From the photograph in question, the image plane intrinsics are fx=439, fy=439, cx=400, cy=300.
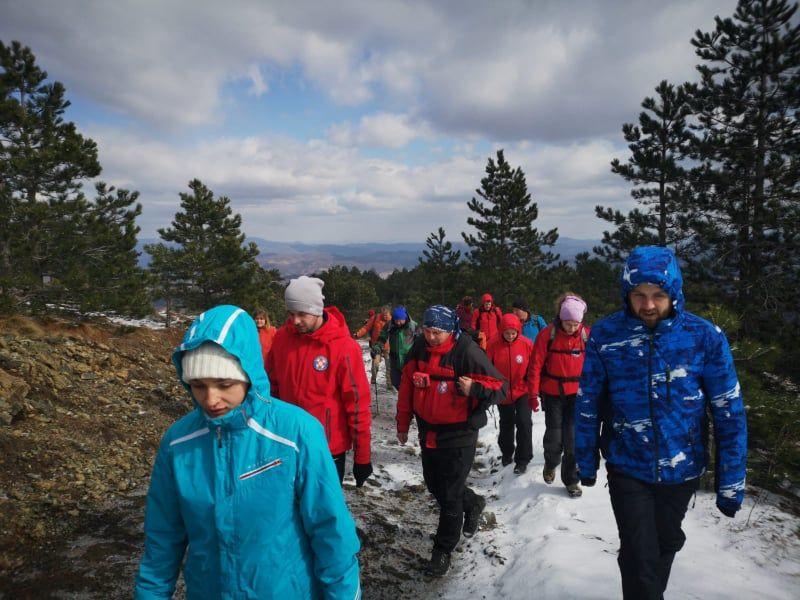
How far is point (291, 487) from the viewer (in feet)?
5.74

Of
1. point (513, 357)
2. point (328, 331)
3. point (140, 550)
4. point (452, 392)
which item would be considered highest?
point (328, 331)

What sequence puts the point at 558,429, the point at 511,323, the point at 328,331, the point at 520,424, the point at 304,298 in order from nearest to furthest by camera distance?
the point at 304,298, the point at 328,331, the point at 558,429, the point at 520,424, the point at 511,323

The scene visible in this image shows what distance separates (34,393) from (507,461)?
7.55 m

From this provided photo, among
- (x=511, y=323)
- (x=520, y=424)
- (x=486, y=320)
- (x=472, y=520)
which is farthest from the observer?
(x=486, y=320)

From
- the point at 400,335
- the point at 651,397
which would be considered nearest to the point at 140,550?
the point at 651,397

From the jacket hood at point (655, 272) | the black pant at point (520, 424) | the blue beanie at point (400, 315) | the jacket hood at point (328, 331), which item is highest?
the jacket hood at point (655, 272)

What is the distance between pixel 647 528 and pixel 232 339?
260 cm

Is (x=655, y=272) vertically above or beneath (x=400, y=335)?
above

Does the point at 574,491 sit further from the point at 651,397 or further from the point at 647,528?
the point at 651,397

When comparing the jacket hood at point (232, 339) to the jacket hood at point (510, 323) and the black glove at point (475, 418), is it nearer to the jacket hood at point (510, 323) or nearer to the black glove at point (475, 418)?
the black glove at point (475, 418)

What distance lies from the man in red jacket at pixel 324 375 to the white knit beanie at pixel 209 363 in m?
1.90

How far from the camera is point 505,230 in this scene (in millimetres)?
27656

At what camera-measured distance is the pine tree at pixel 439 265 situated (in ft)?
99.0

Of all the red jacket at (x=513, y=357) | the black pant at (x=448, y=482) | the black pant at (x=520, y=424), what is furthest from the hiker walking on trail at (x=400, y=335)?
the black pant at (x=448, y=482)
